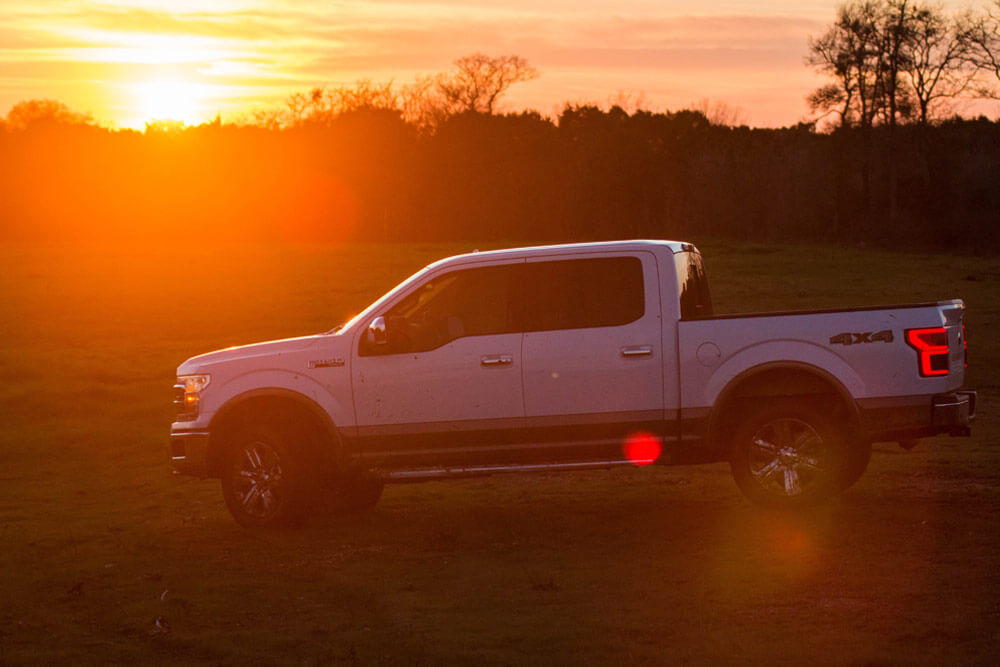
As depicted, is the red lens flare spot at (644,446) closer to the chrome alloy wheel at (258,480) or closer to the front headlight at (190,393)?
the chrome alloy wheel at (258,480)

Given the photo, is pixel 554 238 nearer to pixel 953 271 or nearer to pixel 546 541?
pixel 953 271

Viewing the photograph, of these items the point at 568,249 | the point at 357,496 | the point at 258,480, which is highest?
the point at 568,249

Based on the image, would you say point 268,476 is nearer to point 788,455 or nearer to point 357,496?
point 357,496

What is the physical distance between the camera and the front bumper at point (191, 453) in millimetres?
10578

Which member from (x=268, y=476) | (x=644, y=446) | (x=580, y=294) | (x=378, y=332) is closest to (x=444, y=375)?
(x=378, y=332)

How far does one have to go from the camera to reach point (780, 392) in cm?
984

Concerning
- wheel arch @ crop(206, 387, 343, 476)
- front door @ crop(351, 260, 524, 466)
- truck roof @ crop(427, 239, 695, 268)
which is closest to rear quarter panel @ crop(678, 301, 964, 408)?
truck roof @ crop(427, 239, 695, 268)

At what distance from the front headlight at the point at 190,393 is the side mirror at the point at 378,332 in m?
1.37

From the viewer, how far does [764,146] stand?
9362 centimetres

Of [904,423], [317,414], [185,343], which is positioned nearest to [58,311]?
[185,343]

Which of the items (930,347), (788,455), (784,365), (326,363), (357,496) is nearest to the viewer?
(930,347)

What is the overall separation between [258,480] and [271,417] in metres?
0.48

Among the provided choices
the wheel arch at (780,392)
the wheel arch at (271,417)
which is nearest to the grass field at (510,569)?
the wheel arch at (271,417)

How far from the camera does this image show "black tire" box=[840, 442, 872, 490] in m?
9.80
